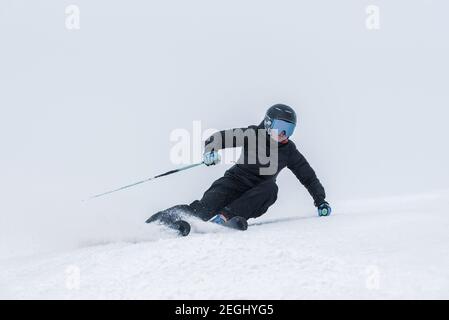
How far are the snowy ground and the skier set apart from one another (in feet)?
3.14

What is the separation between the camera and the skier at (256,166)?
396cm

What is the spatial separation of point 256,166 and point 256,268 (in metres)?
1.99

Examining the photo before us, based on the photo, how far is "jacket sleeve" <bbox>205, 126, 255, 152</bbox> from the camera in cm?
412

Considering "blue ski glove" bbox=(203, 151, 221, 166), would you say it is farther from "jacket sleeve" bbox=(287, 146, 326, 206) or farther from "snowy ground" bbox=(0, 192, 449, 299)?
"snowy ground" bbox=(0, 192, 449, 299)

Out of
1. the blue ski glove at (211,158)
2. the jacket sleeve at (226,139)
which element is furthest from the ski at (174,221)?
the jacket sleeve at (226,139)

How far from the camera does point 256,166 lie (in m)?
4.17

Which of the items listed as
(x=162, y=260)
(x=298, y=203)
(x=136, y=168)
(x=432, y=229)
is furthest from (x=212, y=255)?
(x=136, y=168)

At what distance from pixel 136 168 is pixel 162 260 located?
15335 millimetres

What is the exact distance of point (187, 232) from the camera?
314 centimetres

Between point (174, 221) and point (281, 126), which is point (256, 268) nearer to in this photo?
point (174, 221)

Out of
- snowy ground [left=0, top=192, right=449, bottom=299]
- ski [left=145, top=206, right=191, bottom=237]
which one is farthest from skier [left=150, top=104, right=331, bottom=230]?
snowy ground [left=0, top=192, right=449, bottom=299]
